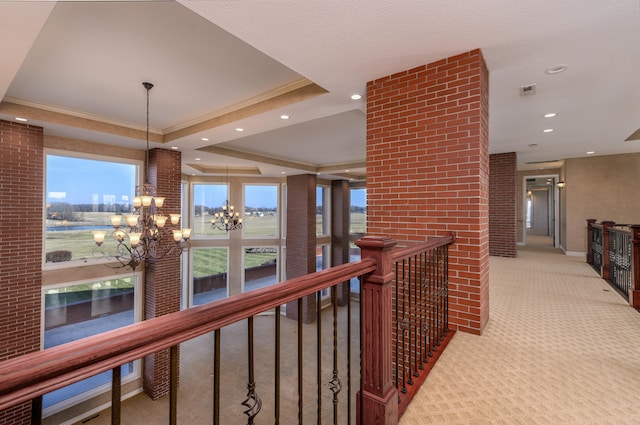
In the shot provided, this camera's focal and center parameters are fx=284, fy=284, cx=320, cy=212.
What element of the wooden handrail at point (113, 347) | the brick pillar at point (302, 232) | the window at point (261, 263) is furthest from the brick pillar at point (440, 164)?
the window at point (261, 263)

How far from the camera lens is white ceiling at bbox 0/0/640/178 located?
2.09 m

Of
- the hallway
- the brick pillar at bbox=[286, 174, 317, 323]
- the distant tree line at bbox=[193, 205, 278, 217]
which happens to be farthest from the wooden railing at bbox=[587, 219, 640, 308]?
the distant tree line at bbox=[193, 205, 278, 217]

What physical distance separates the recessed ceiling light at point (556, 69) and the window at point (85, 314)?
714 centimetres

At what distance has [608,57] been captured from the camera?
2.79m

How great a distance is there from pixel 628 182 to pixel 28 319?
1343 centimetres

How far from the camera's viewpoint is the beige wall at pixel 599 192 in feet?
24.7

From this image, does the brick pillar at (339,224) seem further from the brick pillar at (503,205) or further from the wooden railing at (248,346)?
the wooden railing at (248,346)

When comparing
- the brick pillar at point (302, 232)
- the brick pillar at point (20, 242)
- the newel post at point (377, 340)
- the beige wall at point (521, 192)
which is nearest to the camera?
the newel post at point (377, 340)

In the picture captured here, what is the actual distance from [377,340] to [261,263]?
10.3 metres

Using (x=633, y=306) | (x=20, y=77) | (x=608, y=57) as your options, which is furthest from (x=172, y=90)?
(x=633, y=306)

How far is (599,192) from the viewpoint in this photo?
7809mm

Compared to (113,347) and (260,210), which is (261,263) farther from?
(113,347)

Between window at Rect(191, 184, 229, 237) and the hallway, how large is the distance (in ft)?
30.4

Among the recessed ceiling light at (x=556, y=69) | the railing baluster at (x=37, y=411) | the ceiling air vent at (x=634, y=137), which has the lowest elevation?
the railing baluster at (x=37, y=411)
